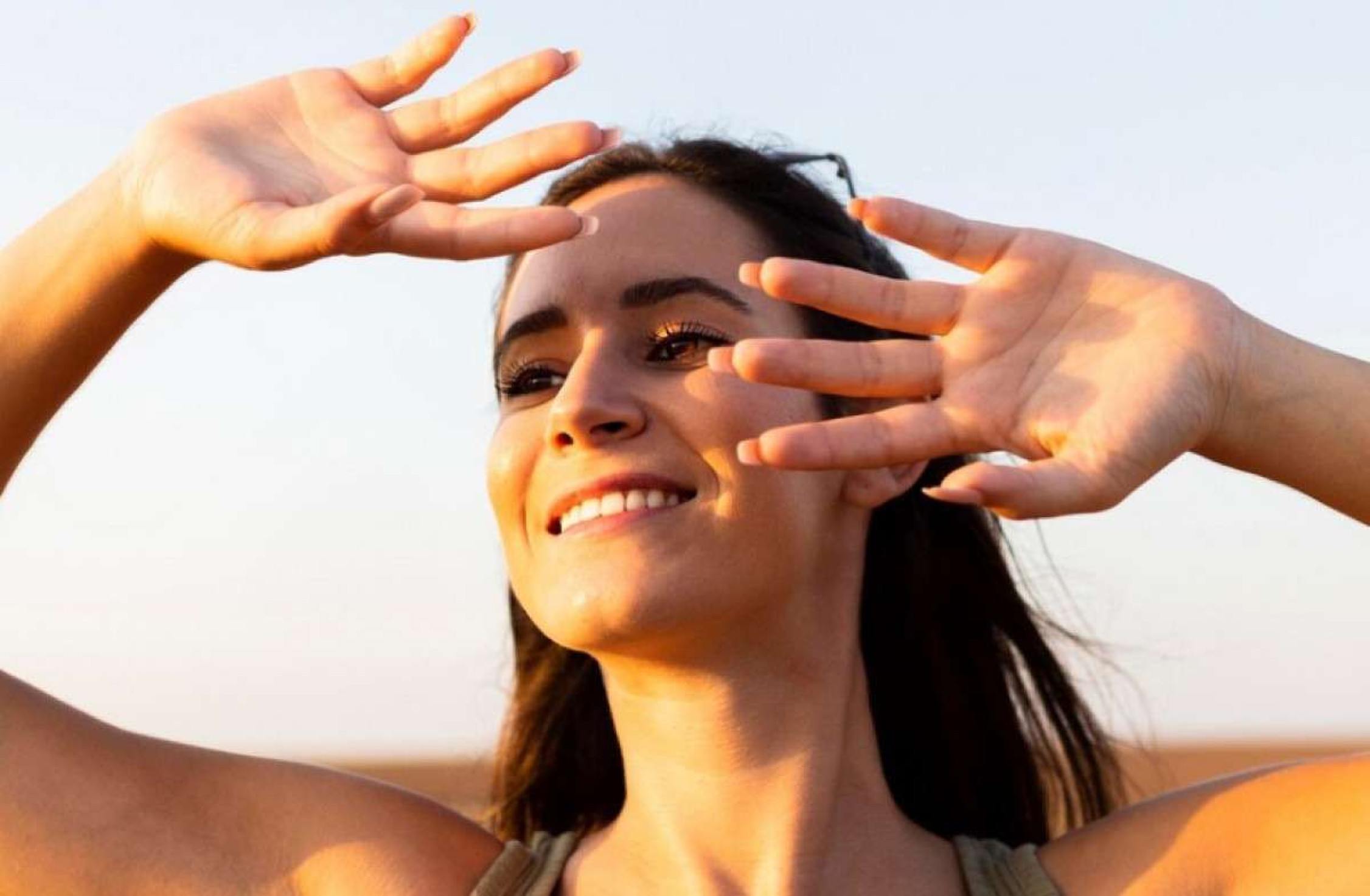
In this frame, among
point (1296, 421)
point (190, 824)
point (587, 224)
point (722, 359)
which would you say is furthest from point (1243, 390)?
point (190, 824)

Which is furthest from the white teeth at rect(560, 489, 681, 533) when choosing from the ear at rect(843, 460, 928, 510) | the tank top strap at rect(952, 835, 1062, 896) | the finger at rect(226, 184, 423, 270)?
the tank top strap at rect(952, 835, 1062, 896)

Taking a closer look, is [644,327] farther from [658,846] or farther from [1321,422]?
[1321,422]

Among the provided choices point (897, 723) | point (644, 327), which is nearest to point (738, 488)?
point (644, 327)

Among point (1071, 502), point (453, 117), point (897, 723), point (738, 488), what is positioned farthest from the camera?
point (897, 723)

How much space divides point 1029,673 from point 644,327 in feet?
4.60

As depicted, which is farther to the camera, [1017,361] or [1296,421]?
[1296,421]

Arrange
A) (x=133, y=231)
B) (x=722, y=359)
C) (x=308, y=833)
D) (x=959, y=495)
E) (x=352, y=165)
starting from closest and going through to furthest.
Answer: (x=959, y=495) → (x=722, y=359) → (x=352, y=165) → (x=133, y=231) → (x=308, y=833)

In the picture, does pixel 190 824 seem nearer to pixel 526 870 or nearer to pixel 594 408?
pixel 526 870

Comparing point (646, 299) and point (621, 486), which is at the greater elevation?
point (646, 299)

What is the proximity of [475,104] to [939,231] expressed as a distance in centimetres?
79

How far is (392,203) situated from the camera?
111 inches

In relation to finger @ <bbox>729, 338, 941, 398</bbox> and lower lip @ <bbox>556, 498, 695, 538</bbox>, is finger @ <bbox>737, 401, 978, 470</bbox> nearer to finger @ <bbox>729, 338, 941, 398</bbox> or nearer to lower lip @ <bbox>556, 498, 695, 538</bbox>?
finger @ <bbox>729, 338, 941, 398</bbox>

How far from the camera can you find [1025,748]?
14.5 feet

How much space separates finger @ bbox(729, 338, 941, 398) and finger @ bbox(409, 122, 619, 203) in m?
0.38
